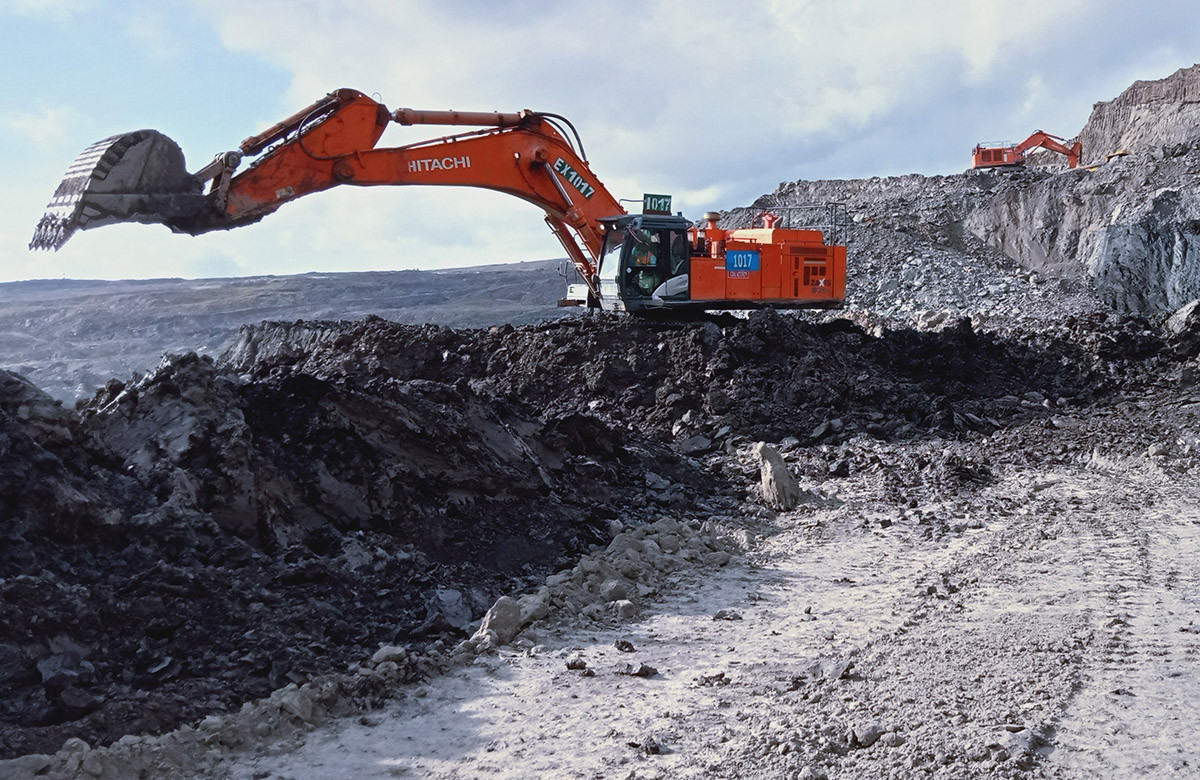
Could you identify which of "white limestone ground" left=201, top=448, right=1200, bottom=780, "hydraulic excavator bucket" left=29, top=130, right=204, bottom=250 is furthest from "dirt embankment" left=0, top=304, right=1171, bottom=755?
"hydraulic excavator bucket" left=29, top=130, right=204, bottom=250

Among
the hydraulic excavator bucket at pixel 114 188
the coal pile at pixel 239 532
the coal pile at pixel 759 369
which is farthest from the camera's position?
the coal pile at pixel 759 369

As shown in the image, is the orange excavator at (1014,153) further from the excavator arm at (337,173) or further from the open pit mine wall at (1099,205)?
the excavator arm at (337,173)

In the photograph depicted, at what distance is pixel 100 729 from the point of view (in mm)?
4395

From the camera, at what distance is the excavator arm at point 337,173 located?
9.58 m

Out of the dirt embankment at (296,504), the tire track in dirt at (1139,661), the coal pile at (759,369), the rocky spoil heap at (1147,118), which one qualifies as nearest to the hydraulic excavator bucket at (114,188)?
the coal pile at (759,369)

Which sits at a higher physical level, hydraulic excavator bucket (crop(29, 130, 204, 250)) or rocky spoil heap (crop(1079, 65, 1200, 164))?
rocky spoil heap (crop(1079, 65, 1200, 164))

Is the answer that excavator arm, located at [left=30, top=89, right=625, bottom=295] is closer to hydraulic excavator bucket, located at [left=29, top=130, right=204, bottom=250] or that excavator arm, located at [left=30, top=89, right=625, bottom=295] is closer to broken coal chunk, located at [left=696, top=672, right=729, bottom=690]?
hydraulic excavator bucket, located at [left=29, top=130, right=204, bottom=250]

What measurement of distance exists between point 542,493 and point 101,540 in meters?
3.40

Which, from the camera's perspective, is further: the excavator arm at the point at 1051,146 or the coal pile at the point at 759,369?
the excavator arm at the point at 1051,146

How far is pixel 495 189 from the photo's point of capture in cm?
1348

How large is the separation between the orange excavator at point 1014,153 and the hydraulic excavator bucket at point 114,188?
28991 millimetres

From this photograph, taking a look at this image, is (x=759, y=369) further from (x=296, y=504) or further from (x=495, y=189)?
(x=296, y=504)

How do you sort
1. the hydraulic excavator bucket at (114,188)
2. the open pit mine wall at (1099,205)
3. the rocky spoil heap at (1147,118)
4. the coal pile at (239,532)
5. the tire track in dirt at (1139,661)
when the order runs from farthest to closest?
the rocky spoil heap at (1147,118) → the open pit mine wall at (1099,205) → the hydraulic excavator bucket at (114,188) → the coal pile at (239,532) → the tire track in dirt at (1139,661)

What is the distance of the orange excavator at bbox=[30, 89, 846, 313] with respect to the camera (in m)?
9.84
